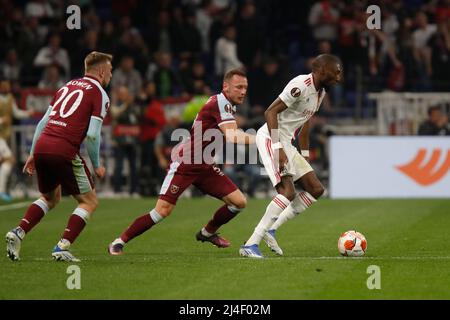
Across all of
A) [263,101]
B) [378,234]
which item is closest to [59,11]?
[263,101]

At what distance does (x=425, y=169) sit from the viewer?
2275cm

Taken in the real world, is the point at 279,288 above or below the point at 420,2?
below

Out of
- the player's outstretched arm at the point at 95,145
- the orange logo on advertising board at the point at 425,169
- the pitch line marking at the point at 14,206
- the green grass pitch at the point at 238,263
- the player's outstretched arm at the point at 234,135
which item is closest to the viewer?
the green grass pitch at the point at 238,263

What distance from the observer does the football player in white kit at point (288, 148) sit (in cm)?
1228

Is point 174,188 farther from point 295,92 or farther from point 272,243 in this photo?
point 295,92

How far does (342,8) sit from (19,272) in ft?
56.9

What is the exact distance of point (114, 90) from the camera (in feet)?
84.0

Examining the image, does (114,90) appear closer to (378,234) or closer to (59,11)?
(59,11)

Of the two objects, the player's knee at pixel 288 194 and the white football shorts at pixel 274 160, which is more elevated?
the white football shorts at pixel 274 160

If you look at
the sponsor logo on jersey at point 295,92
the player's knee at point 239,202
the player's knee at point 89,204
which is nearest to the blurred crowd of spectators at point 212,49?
the player's knee at point 239,202

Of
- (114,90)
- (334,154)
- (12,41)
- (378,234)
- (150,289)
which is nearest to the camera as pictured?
(150,289)

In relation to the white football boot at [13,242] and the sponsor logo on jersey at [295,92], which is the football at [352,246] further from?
the white football boot at [13,242]

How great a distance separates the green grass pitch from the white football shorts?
93 centimetres

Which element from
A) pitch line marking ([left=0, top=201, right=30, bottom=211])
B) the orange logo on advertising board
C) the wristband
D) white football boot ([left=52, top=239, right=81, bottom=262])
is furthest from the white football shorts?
the orange logo on advertising board
